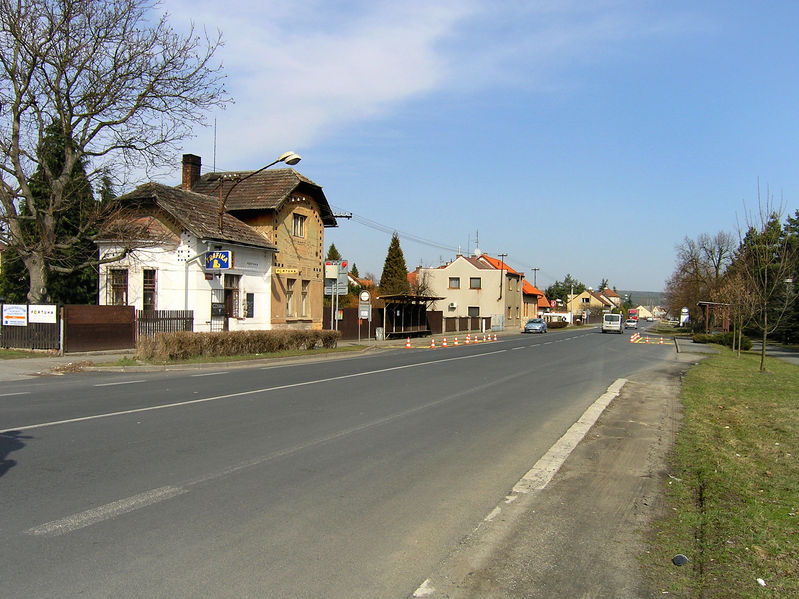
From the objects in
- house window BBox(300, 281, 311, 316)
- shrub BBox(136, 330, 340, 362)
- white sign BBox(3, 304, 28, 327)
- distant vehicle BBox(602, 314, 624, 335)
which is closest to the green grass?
shrub BBox(136, 330, 340, 362)

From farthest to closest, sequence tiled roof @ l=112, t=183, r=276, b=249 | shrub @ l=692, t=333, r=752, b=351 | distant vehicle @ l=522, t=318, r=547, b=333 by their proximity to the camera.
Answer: distant vehicle @ l=522, t=318, r=547, b=333 < shrub @ l=692, t=333, r=752, b=351 < tiled roof @ l=112, t=183, r=276, b=249

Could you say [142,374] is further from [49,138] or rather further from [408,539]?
[408,539]

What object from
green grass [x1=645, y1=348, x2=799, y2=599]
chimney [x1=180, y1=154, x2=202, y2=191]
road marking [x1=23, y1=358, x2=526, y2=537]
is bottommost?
green grass [x1=645, y1=348, x2=799, y2=599]

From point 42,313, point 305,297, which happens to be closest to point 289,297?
point 305,297

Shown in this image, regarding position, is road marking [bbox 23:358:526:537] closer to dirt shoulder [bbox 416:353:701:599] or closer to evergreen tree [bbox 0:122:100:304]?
dirt shoulder [bbox 416:353:701:599]

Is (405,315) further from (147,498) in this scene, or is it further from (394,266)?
(147,498)

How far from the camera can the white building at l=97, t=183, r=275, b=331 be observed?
26.9 metres

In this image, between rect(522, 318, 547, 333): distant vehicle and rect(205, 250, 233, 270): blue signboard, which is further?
rect(522, 318, 547, 333): distant vehicle

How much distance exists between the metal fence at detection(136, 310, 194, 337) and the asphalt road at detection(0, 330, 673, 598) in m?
11.5

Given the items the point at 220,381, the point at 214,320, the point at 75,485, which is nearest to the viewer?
the point at 75,485

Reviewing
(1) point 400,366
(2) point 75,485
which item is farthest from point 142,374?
(2) point 75,485

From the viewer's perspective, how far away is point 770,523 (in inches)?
207

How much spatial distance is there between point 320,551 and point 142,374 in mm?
14968

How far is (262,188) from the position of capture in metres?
33.2
